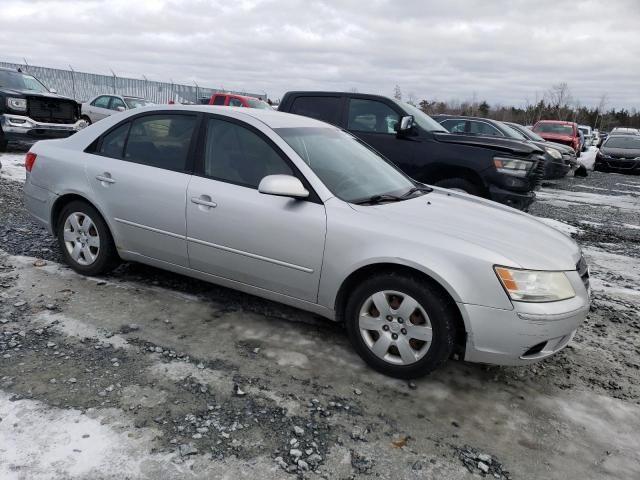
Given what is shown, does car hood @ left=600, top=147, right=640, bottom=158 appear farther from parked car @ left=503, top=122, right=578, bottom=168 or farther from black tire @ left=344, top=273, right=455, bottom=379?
black tire @ left=344, top=273, right=455, bottom=379

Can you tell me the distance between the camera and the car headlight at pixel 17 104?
10586 millimetres

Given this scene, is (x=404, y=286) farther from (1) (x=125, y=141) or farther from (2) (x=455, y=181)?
(2) (x=455, y=181)


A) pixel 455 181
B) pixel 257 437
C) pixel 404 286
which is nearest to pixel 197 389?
pixel 257 437

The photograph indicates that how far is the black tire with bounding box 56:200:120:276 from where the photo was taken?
423 cm

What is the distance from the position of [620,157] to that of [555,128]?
2.50 meters

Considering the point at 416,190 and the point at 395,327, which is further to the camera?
the point at 416,190

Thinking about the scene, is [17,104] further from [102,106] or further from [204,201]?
[204,201]

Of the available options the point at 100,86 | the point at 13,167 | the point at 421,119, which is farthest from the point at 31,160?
the point at 100,86

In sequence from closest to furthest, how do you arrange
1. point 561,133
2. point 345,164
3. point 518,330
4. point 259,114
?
point 518,330, point 345,164, point 259,114, point 561,133

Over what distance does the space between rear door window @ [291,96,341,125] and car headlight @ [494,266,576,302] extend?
5.13 metres

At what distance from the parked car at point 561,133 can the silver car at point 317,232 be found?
16237mm

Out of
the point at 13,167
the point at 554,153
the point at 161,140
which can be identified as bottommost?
the point at 13,167

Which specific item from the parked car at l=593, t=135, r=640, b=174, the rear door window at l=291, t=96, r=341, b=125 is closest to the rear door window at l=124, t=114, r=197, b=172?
the rear door window at l=291, t=96, r=341, b=125

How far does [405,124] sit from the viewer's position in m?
6.83
